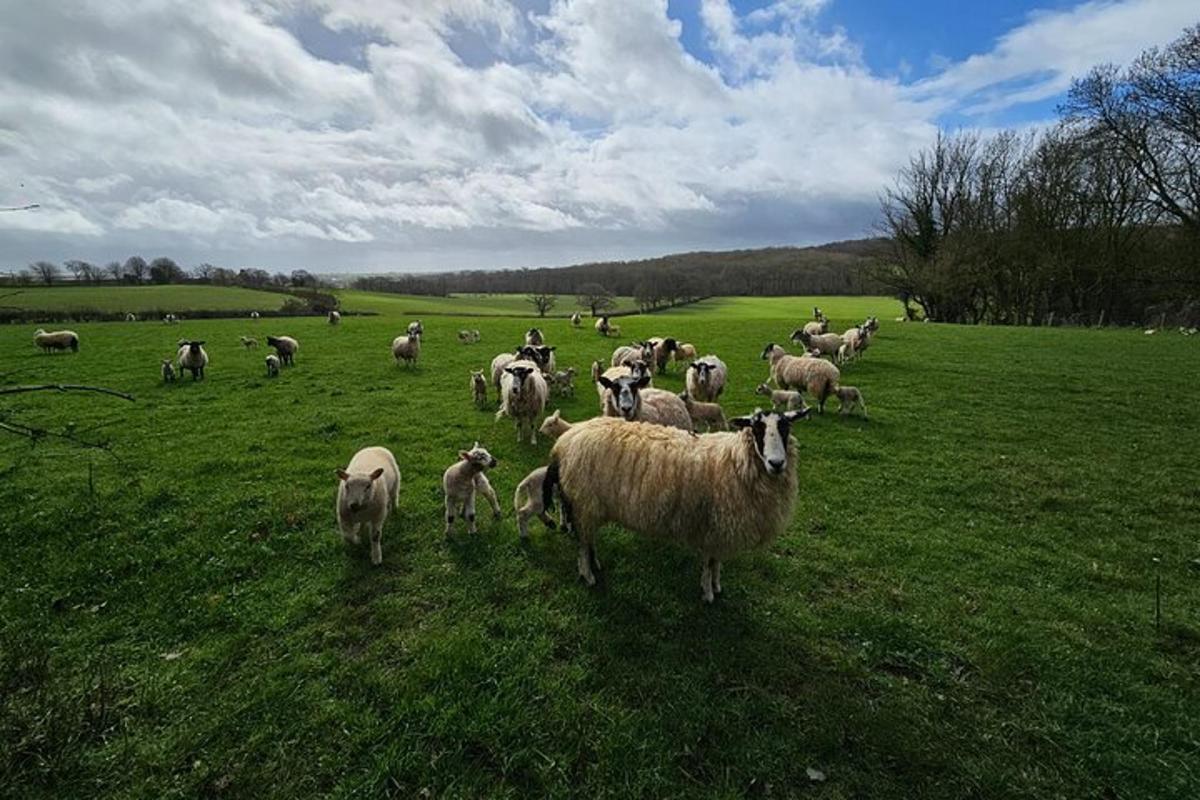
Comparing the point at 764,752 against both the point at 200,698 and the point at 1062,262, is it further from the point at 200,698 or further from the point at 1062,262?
the point at 1062,262

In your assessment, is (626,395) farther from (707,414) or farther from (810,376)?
(810,376)

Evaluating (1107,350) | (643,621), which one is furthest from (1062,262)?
(643,621)

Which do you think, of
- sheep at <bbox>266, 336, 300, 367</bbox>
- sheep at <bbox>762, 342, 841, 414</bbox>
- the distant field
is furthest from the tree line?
the distant field

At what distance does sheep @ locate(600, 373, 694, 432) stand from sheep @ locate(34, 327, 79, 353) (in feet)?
98.2

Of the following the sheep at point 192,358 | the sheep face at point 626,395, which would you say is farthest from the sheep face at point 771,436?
the sheep at point 192,358

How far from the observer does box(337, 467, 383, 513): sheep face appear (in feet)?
19.9

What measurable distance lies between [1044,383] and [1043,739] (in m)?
16.7

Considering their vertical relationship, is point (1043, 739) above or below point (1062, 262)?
below

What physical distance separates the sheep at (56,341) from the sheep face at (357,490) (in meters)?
29.7

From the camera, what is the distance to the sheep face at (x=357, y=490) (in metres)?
6.06

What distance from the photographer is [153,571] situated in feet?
20.2

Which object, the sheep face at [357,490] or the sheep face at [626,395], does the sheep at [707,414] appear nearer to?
the sheep face at [626,395]

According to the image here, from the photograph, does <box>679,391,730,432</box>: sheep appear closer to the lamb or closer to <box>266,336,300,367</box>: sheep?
the lamb

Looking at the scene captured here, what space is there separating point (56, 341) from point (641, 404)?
102 feet
